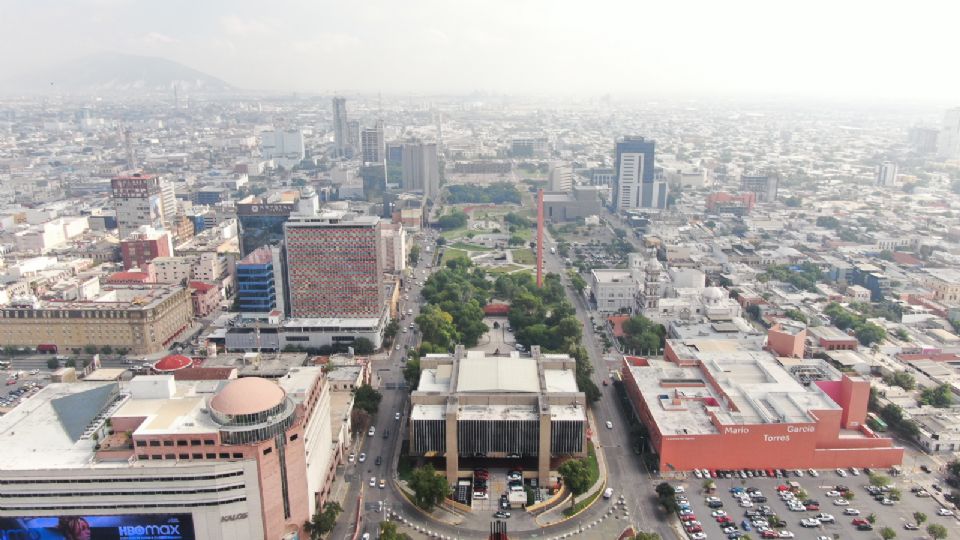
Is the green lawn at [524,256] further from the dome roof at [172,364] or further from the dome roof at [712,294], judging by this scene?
the dome roof at [172,364]

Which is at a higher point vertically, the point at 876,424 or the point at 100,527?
the point at 100,527

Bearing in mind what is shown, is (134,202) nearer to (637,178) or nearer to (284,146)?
(637,178)

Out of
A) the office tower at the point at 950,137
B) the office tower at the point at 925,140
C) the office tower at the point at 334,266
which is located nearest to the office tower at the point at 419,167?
the office tower at the point at 334,266

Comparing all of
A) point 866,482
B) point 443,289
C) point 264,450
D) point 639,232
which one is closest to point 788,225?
point 639,232

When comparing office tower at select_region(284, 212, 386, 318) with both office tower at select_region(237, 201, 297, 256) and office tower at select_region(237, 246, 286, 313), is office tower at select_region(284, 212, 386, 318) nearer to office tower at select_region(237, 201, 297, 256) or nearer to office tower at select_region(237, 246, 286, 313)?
office tower at select_region(237, 246, 286, 313)

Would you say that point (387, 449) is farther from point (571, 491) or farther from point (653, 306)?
point (653, 306)

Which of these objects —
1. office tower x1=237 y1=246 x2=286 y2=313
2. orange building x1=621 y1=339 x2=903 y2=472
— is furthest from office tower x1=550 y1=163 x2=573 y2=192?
orange building x1=621 y1=339 x2=903 y2=472

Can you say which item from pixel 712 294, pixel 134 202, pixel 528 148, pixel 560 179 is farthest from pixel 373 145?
pixel 712 294
